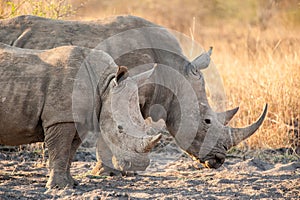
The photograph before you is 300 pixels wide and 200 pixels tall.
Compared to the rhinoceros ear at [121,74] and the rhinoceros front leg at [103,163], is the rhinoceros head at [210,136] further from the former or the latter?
the rhinoceros ear at [121,74]

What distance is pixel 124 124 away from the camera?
19.9 ft

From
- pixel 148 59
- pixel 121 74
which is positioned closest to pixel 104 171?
pixel 148 59

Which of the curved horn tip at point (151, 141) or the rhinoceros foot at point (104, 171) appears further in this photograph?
the rhinoceros foot at point (104, 171)

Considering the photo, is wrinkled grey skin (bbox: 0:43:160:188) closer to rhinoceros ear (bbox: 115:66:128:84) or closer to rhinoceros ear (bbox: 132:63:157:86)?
rhinoceros ear (bbox: 115:66:128:84)

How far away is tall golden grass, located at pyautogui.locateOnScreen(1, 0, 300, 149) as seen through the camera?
31.0 ft

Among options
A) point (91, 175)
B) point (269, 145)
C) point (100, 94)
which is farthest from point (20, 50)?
point (269, 145)

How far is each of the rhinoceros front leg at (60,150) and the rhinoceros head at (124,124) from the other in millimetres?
327

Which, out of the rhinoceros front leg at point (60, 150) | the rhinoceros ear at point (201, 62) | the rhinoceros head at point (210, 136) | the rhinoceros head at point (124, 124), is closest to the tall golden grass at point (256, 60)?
the rhinoceros head at point (210, 136)

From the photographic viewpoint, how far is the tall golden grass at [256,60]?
946 centimetres

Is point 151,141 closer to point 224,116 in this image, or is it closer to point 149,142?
point 149,142

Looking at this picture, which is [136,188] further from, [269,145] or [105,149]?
[269,145]

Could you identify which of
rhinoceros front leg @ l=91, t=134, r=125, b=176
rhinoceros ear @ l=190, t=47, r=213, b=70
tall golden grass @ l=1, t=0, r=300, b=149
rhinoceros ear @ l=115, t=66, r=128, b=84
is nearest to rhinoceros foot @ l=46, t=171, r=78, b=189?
rhinoceros ear @ l=115, t=66, r=128, b=84

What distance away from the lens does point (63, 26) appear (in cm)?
781

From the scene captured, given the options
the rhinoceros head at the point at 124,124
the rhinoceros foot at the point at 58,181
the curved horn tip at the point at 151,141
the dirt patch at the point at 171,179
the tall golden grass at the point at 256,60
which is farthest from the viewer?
the tall golden grass at the point at 256,60
